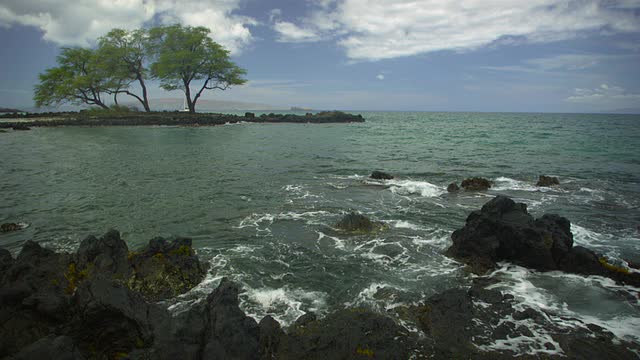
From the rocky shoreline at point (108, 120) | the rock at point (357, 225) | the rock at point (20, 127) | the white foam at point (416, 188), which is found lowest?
the rock at point (357, 225)

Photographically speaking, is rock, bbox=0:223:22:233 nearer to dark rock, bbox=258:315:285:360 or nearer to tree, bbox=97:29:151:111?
dark rock, bbox=258:315:285:360

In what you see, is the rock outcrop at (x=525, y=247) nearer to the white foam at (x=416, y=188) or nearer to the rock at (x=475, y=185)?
the white foam at (x=416, y=188)

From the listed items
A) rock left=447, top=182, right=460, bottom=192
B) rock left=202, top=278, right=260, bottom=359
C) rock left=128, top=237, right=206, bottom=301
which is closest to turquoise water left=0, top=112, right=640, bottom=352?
rock left=128, top=237, right=206, bottom=301

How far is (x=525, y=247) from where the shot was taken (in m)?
9.96

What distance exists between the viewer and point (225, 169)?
77.1 ft

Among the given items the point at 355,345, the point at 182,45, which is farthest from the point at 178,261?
the point at 182,45

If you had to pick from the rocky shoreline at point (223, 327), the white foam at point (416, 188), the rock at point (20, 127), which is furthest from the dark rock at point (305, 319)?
the rock at point (20, 127)

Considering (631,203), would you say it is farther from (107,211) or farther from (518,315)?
(107,211)

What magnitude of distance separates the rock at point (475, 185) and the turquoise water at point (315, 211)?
64 centimetres

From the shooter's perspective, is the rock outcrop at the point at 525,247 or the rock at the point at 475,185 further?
the rock at the point at 475,185

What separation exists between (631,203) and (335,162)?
1799cm

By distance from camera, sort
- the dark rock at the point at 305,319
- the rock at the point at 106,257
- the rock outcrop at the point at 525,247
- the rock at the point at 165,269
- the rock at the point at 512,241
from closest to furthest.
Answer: the dark rock at the point at 305,319
the rock at the point at 165,269
the rock at the point at 106,257
the rock outcrop at the point at 525,247
the rock at the point at 512,241

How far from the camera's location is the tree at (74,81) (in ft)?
194

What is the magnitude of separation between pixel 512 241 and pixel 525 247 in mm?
367
